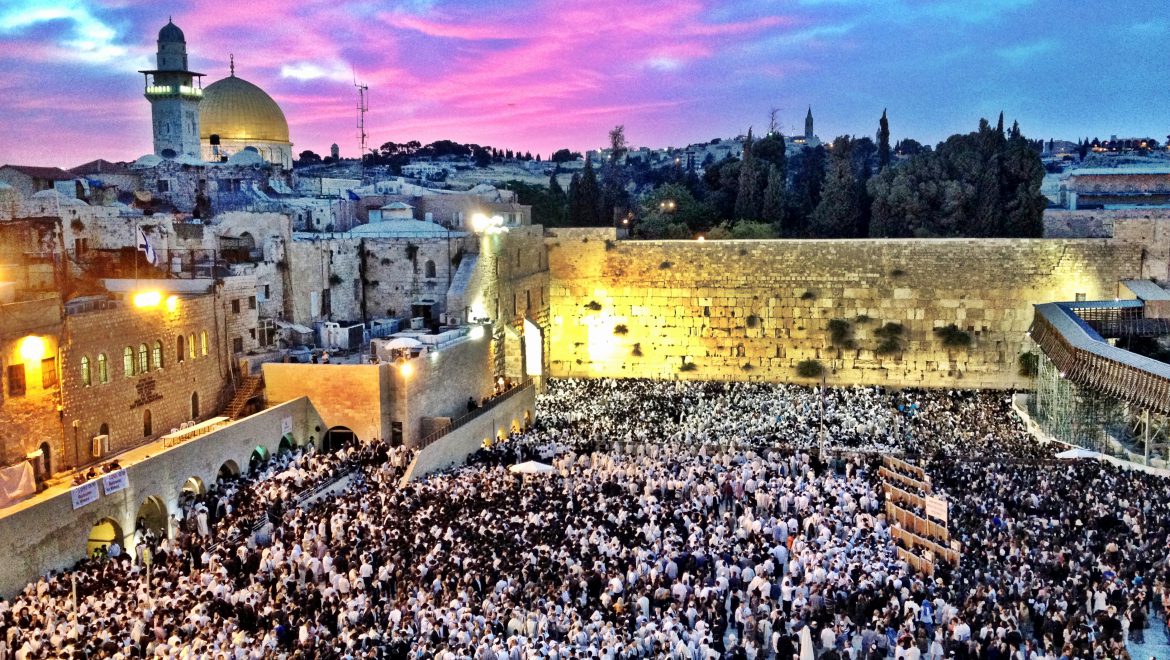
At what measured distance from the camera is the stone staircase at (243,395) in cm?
2081

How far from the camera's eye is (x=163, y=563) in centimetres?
1469

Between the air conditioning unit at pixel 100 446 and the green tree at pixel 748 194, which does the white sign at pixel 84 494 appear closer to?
the air conditioning unit at pixel 100 446

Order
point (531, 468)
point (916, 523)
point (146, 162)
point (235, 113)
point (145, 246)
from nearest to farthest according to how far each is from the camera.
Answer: point (916, 523) < point (531, 468) < point (145, 246) < point (146, 162) < point (235, 113)

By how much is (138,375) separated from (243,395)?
2.85 metres

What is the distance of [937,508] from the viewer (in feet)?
51.2

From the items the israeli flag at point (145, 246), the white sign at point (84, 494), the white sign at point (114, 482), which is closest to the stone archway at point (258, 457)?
the white sign at point (114, 482)

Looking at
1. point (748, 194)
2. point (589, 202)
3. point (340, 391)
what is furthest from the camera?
point (589, 202)

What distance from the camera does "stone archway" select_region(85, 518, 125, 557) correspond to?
15.9m

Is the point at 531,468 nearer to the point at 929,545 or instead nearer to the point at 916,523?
the point at 916,523

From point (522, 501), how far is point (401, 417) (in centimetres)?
545

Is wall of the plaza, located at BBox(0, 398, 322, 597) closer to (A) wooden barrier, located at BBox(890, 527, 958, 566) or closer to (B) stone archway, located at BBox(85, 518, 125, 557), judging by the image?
(B) stone archway, located at BBox(85, 518, 125, 557)

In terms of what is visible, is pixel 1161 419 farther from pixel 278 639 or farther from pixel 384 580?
pixel 278 639

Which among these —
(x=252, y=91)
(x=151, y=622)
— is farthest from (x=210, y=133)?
(x=151, y=622)

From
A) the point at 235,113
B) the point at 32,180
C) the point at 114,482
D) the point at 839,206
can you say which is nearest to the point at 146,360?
the point at 114,482
